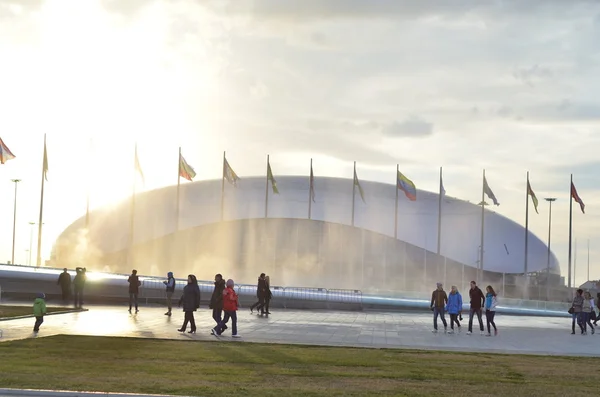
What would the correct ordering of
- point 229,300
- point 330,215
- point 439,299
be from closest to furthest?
point 229,300 → point 439,299 → point 330,215

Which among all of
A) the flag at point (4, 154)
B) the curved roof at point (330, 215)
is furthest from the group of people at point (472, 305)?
the curved roof at point (330, 215)

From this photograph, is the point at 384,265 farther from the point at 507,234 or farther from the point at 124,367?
the point at 124,367

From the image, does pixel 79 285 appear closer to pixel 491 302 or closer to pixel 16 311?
pixel 16 311

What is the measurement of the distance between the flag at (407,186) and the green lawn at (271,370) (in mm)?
44958

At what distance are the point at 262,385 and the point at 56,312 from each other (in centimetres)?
1824

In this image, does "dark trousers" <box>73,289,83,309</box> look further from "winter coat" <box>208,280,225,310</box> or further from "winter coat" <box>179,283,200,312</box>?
"winter coat" <box>179,283,200,312</box>

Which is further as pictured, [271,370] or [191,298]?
[191,298]

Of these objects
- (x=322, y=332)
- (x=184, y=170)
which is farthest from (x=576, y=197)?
(x=322, y=332)

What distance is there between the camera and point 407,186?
65.9 meters

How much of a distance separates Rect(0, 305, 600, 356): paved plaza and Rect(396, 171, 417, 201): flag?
31.6 meters

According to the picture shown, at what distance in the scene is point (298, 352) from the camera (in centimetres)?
1931

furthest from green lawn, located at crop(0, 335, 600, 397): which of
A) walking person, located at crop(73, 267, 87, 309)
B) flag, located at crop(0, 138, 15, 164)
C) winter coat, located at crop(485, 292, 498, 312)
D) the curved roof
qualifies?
the curved roof

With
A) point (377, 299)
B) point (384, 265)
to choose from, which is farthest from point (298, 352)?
point (384, 265)

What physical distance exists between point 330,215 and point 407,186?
21268 mm
